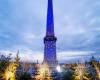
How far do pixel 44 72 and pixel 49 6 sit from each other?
483 feet

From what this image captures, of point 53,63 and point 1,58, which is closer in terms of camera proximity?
point 1,58

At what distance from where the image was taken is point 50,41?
188125 millimetres

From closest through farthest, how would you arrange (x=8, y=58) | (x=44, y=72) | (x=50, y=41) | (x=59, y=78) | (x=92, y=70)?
(x=44, y=72) → (x=8, y=58) → (x=92, y=70) → (x=59, y=78) → (x=50, y=41)

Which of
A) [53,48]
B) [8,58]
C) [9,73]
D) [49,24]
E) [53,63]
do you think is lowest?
[9,73]

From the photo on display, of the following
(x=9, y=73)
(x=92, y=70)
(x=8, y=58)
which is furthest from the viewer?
(x=92, y=70)

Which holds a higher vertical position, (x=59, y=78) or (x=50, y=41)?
(x=50, y=41)

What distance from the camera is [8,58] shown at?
62156mm

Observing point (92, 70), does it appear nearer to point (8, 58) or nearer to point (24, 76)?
point (24, 76)

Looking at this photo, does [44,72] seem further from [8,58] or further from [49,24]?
[49,24]

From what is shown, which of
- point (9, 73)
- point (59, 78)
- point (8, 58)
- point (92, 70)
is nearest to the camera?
point (9, 73)

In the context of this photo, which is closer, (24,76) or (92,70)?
(24,76)

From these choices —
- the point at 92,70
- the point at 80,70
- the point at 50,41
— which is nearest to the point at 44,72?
the point at 80,70

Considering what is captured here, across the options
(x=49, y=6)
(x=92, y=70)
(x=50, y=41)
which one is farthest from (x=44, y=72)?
(x=49, y=6)

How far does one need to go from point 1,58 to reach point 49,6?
139899mm
